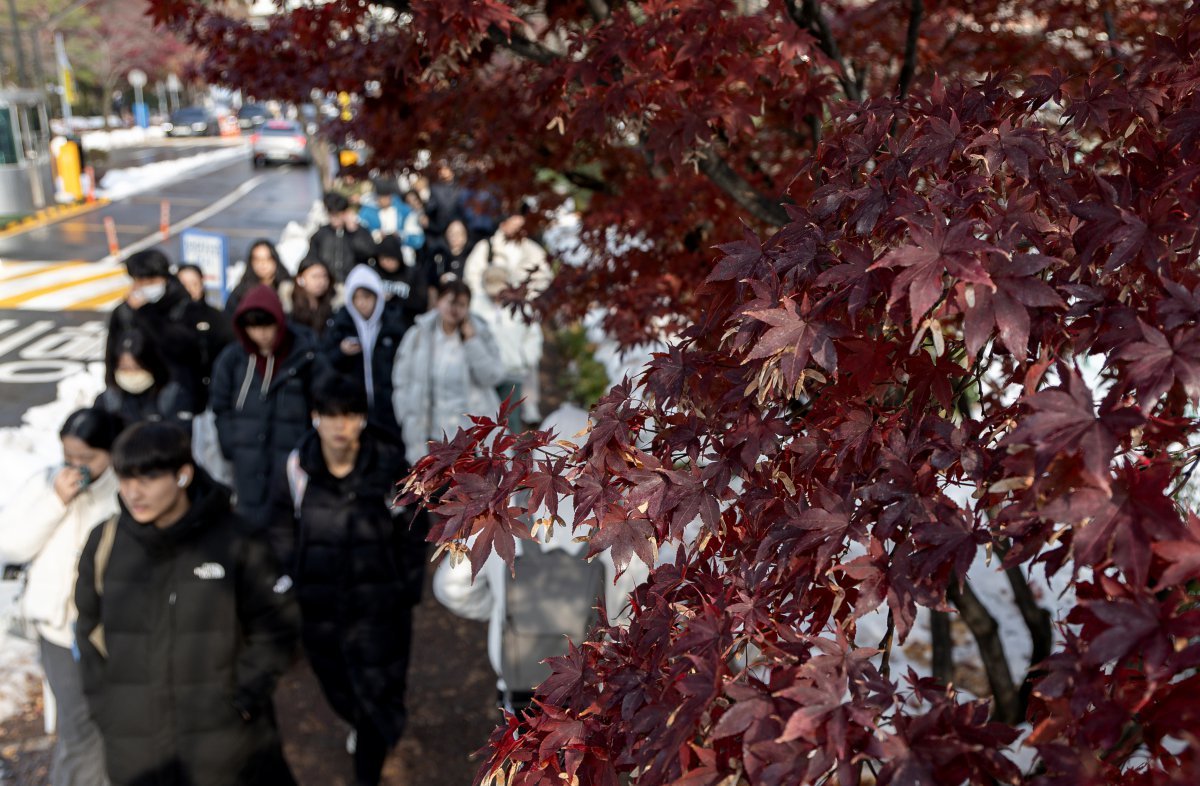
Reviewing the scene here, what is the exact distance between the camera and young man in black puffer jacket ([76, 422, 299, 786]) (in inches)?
120

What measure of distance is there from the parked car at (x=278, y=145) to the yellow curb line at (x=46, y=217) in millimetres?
9509

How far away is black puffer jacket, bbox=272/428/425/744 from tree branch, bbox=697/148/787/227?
1.67m

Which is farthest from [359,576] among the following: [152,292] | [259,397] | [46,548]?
[152,292]

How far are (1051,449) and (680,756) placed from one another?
23.4 inches

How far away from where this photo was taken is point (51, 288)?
561 inches

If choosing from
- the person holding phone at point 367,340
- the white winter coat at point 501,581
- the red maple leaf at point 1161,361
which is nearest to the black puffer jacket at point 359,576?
the white winter coat at point 501,581

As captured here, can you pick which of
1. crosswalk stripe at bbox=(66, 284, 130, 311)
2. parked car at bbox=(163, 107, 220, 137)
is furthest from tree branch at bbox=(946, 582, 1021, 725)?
parked car at bbox=(163, 107, 220, 137)

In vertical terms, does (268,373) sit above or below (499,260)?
above

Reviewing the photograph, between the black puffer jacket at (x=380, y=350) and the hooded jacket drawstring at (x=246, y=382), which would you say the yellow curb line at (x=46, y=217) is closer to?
the black puffer jacket at (x=380, y=350)

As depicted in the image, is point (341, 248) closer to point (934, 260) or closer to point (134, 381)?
point (134, 381)

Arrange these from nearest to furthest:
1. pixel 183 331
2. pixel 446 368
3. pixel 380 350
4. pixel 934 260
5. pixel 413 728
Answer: pixel 934 260, pixel 413 728, pixel 446 368, pixel 183 331, pixel 380 350

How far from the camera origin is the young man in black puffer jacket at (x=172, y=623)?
305cm

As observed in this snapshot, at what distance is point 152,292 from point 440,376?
Answer: 1958 mm

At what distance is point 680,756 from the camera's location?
123cm
